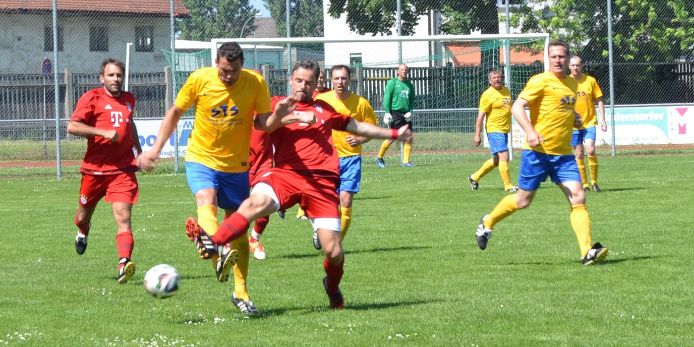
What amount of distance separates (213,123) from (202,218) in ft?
2.45

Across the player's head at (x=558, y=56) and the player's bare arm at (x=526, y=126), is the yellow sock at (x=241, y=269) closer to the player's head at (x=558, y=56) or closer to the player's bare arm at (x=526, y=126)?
the player's bare arm at (x=526, y=126)

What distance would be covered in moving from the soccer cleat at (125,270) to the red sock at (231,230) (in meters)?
2.29

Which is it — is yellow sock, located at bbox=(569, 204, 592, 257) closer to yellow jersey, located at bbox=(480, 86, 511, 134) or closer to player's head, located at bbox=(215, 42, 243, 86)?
player's head, located at bbox=(215, 42, 243, 86)

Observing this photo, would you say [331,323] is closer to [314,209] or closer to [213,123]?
[314,209]

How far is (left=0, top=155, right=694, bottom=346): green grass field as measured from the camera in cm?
788

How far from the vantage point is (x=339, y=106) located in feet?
42.3

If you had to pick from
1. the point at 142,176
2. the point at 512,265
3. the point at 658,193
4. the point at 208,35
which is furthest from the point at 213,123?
the point at 208,35

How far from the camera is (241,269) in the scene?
348 inches

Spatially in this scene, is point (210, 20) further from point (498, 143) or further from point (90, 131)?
point (90, 131)

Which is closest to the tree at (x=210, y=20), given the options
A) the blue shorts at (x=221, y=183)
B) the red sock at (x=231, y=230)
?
the blue shorts at (x=221, y=183)

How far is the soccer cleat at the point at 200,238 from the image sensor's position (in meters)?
7.82

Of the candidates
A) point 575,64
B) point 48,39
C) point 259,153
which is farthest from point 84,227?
point 48,39

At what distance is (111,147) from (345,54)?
77.6 ft

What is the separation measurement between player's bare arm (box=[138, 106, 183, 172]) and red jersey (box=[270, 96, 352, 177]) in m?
0.70
